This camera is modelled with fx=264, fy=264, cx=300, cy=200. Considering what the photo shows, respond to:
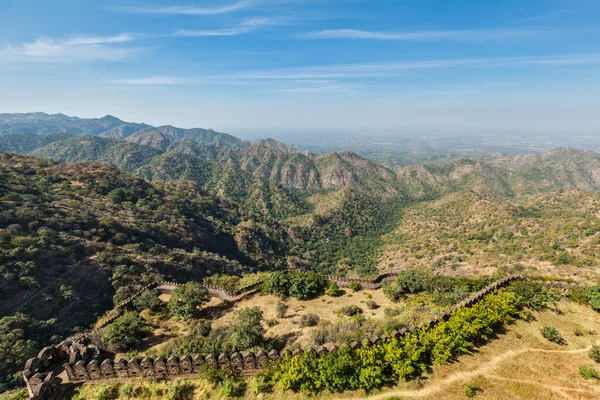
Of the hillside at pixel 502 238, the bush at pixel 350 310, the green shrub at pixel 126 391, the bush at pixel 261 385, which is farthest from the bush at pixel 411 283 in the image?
the hillside at pixel 502 238

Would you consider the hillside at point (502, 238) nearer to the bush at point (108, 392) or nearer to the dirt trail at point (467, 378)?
the dirt trail at point (467, 378)

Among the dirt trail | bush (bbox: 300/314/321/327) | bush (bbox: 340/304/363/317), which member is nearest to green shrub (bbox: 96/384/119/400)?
bush (bbox: 300/314/321/327)

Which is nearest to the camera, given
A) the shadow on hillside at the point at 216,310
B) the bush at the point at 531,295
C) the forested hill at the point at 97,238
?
the bush at the point at 531,295

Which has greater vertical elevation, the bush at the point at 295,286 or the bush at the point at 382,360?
the bush at the point at 382,360

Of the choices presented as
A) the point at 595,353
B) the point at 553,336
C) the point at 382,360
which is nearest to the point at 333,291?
the point at 382,360

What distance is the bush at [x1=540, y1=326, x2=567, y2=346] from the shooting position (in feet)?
64.0

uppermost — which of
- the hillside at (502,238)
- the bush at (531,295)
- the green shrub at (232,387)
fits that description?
the bush at (531,295)

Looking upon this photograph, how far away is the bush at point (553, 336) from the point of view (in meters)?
19.5

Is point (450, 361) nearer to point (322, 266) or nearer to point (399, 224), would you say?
point (322, 266)

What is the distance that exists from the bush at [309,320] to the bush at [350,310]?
11.0 ft

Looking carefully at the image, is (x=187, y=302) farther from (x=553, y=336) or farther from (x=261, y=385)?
(x=553, y=336)

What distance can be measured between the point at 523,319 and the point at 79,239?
252ft

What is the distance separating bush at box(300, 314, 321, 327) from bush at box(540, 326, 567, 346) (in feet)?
60.9

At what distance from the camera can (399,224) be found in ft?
477
